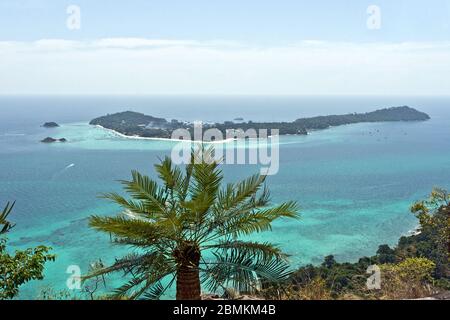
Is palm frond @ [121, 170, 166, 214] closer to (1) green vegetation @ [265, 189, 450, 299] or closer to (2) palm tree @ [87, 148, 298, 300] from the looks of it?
(2) palm tree @ [87, 148, 298, 300]

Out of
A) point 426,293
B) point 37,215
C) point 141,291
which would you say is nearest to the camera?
point 141,291

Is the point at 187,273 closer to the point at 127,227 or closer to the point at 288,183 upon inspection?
the point at 127,227


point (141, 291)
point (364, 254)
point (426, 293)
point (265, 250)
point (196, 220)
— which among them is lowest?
point (364, 254)

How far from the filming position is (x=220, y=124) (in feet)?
198

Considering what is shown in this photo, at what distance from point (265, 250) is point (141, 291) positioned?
1.11 m

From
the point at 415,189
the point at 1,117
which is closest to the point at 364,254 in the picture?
the point at 415,189

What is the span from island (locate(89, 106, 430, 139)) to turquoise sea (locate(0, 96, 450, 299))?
6.39ft

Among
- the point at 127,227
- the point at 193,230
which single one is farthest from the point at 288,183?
the point at 127,227

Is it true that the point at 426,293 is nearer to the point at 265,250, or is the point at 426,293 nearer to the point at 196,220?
the point at 265,250

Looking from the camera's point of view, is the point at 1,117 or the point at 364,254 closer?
the point at 364,254

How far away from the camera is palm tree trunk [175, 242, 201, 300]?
11.8ft

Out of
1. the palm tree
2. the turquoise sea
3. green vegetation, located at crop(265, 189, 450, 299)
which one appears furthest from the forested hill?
the palm tree

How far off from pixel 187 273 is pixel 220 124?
57195 millimetres
